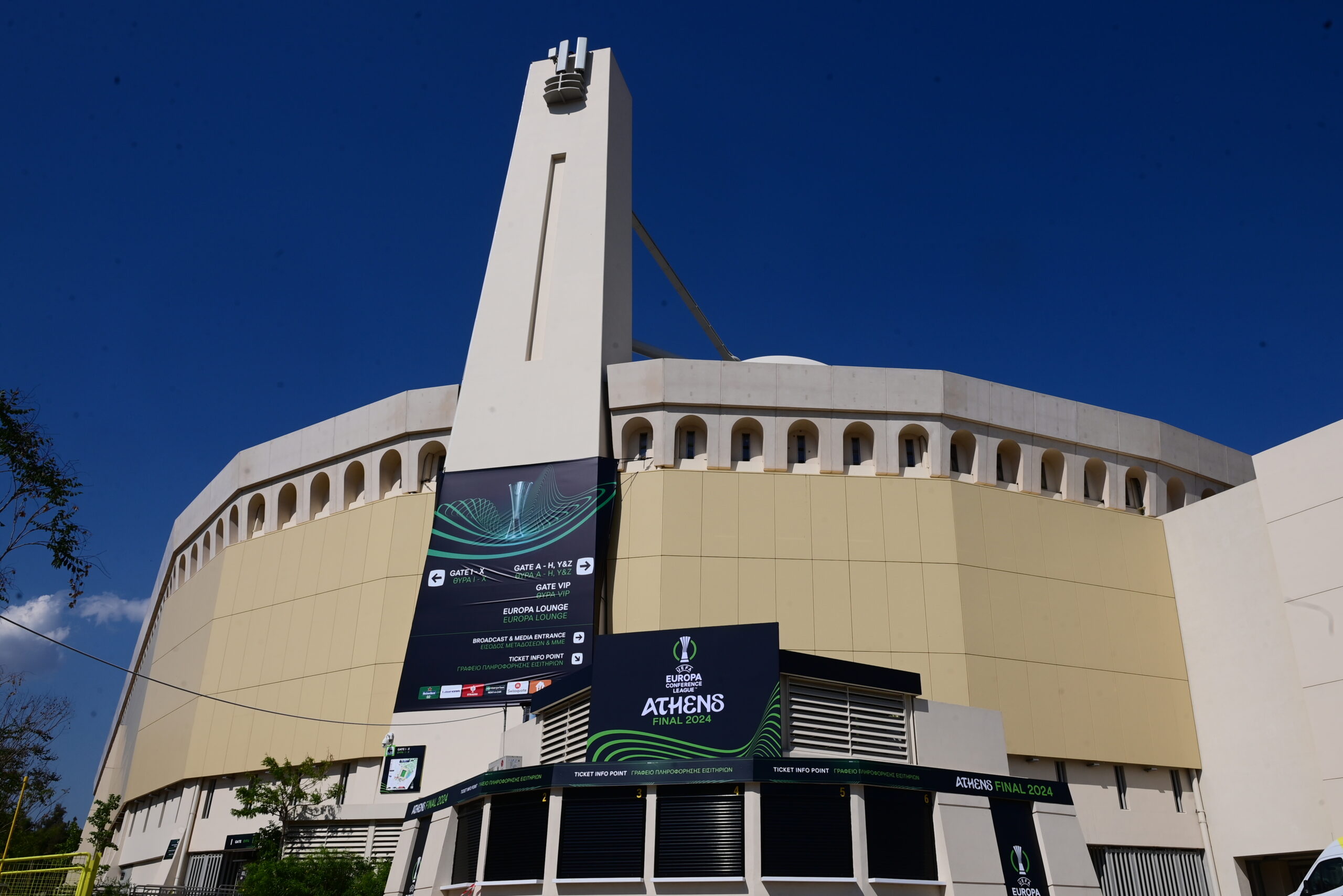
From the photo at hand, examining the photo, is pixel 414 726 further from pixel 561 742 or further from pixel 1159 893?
pixel 1159 893

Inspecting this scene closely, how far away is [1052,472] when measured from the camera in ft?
111

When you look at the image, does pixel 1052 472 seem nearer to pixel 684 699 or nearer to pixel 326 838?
pixel 684 699

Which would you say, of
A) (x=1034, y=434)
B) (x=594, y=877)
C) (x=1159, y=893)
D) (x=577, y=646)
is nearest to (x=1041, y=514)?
(x=1034, y=434)

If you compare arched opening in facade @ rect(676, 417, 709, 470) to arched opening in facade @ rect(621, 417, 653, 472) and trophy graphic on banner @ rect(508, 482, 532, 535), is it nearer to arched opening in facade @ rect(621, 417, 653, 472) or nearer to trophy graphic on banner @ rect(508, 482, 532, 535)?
arched opening in facade @ rect(621, 417, 653, 472)

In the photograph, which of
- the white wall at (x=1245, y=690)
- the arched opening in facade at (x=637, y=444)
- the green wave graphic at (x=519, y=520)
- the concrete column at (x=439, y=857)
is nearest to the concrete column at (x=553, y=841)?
the concrete column at (x=439, y=857)

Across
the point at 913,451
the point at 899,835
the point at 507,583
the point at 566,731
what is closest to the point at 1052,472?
the point at 913,451

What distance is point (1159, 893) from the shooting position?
93.7ft

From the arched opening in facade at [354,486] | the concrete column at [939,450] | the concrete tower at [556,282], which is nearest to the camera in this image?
the concrete column at [939,450]

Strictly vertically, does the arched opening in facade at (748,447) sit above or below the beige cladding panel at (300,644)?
above

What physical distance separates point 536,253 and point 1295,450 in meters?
23.3

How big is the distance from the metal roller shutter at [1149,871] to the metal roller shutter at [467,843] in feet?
59.0

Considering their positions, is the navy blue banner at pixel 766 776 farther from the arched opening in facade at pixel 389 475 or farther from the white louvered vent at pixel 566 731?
the arched opening in facade at pixel 389 475

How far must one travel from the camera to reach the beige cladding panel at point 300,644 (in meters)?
31.1

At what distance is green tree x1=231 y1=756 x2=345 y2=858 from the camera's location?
1155 inches
